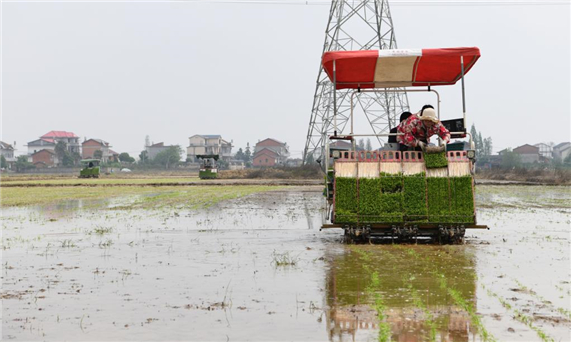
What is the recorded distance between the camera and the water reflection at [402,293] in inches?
205

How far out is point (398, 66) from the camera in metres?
12.8

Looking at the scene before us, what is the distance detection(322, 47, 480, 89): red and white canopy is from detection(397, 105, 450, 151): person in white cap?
1116mm

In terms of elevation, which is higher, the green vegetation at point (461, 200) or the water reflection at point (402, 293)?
the green vegetation at point (461, 200)

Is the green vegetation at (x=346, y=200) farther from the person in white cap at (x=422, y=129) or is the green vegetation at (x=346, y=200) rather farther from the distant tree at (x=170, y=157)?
the distant tree at (x=170, y=157)

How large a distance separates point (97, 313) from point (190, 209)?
1469cm

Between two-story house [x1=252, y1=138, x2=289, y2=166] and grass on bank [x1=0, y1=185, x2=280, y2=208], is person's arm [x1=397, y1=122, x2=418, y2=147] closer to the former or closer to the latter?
grass on bank [x1=0, y1=185, x2=280, y2=208]

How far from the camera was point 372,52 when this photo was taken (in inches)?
481

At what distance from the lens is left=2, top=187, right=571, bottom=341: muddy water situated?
210 inches

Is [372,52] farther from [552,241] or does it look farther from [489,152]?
[489,152]

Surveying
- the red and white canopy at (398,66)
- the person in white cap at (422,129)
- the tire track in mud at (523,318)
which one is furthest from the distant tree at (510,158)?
the tire track in mud at (523,318)

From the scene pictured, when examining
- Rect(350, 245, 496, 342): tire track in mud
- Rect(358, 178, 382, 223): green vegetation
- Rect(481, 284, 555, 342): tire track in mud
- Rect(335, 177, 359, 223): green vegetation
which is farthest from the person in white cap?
Rect(481, 284, 555, 342): tire track in mud

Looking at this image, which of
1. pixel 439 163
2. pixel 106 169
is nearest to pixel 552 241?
pixel 439 163

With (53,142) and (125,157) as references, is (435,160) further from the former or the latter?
(53,142)

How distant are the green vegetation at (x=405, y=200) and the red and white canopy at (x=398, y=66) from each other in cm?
236
